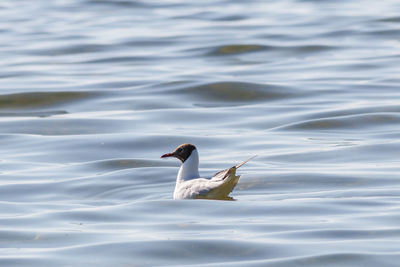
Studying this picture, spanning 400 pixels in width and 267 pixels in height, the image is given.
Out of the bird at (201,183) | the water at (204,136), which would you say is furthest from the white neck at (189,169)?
the water at (204,136)

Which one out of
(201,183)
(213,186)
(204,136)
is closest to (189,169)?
(201,183)

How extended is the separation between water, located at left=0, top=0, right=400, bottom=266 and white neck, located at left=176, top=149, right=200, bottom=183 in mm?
401

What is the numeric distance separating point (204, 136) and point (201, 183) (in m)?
4.18

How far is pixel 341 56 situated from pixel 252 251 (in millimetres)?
14196

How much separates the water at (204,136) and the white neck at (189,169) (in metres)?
0.40

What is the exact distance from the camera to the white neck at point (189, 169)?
9.98 meters

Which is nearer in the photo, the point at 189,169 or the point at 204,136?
the point at 189,169

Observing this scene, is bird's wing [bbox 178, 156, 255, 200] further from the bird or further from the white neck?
the white neck

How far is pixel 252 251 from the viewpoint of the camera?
7.57m

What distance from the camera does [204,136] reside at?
13.7 meters

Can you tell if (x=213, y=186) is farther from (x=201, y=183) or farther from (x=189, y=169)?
(x=189, y=169)

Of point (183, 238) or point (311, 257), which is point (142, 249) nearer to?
point (183, 238)

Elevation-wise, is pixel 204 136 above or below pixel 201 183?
below

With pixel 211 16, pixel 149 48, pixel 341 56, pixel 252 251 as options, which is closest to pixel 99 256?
pixel 252 251
